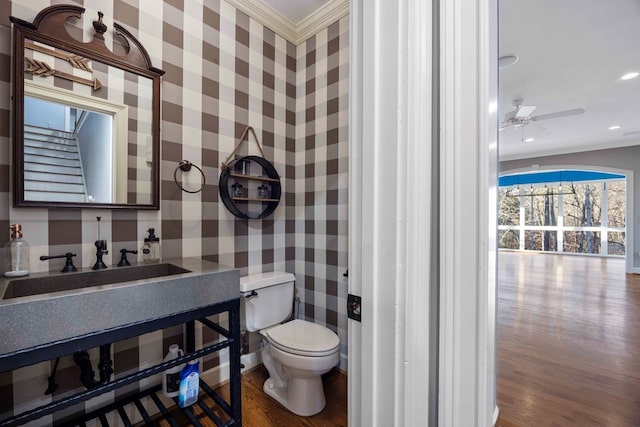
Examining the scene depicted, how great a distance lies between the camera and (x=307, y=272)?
2297mm

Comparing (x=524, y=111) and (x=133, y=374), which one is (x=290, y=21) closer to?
(x=133, y=374)

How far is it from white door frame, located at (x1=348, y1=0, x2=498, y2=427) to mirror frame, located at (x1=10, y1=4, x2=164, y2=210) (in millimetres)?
1380

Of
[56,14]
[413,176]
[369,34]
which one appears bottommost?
[413,176]

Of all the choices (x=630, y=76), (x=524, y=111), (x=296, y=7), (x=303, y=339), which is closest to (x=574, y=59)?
(x=524, y=111)

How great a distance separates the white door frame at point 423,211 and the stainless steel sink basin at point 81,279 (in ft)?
3.44

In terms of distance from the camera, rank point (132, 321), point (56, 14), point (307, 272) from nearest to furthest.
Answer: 1. point (132, 321)
2. point (56, 14)
3. point (307, 272)

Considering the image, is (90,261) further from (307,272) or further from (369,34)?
(369,34)

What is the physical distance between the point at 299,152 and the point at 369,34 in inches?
67.4

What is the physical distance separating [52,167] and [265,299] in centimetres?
135

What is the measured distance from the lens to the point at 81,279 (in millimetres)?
1315

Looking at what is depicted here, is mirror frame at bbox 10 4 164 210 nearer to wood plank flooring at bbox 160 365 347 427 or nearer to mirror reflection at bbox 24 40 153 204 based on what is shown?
mirror reflection at bbox 24 40 153 204

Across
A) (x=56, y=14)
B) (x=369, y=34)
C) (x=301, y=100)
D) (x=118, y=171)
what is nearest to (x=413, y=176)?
(x=369, y=34)

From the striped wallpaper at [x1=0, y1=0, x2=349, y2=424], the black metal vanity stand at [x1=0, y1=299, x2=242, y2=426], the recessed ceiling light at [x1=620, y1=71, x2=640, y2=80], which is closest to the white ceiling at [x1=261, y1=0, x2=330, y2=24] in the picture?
the striped wallpaper at [x1=0, y1=0, x2=349, y2=424]

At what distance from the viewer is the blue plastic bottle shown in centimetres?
141
